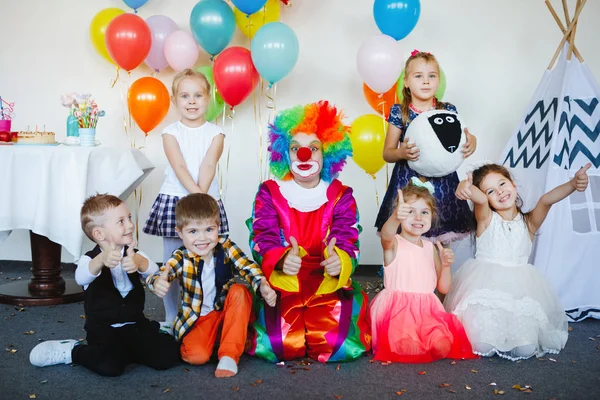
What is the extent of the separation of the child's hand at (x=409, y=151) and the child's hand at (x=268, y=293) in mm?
905

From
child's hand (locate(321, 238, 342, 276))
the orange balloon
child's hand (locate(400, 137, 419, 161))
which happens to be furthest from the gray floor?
the orange balloon

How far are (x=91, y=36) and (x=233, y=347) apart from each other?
2516 mm

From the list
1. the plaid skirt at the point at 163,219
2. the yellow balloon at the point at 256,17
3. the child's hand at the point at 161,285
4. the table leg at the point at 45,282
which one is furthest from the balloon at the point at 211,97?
the child's hand at the point at 161,285

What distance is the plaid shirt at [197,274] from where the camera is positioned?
225 centimetres

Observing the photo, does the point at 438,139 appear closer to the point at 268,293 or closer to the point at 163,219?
the point at 268,293

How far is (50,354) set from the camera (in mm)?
2164

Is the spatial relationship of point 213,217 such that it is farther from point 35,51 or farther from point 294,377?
point 35,51

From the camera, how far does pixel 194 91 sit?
9.02ft

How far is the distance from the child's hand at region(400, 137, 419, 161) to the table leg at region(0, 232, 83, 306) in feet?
5.88

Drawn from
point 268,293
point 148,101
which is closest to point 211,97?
point 148,101

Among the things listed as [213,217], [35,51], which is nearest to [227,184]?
[35,51]

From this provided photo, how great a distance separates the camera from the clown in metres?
2.28

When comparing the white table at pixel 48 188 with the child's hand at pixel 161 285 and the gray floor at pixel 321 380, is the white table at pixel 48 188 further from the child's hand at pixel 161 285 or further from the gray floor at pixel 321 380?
the child's hand at pixel 161 285

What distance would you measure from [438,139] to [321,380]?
44.9 inches
